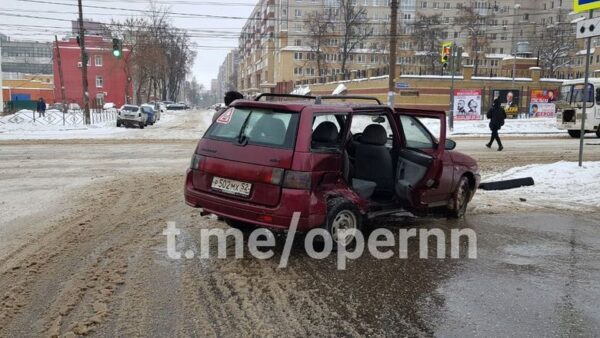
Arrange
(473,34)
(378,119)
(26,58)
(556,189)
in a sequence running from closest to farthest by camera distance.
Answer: (378,119), (556,189), (473,34), (26,58)

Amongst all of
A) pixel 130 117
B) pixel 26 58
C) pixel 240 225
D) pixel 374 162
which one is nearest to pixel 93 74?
pixel 130 117

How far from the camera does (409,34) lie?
281 ft

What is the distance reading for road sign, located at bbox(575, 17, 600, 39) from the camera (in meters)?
10.2

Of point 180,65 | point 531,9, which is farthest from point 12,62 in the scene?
point 531,9

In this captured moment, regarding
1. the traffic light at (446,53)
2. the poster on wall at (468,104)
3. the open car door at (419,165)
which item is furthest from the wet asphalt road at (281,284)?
the poster on wall at (468,104)

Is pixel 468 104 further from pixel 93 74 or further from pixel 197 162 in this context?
pixel 93 74

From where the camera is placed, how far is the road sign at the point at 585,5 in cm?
1010

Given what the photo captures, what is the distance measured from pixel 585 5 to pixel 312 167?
8154 millimetres

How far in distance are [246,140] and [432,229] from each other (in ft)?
9.31

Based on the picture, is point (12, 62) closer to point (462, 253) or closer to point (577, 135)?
point (577, 135)

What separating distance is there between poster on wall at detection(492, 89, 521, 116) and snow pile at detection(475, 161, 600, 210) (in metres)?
28.5

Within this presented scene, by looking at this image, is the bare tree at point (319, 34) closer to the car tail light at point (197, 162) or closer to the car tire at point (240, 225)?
the car tire at point (240, 225)

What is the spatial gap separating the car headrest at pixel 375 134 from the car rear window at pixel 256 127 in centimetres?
125

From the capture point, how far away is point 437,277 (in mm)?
4988
